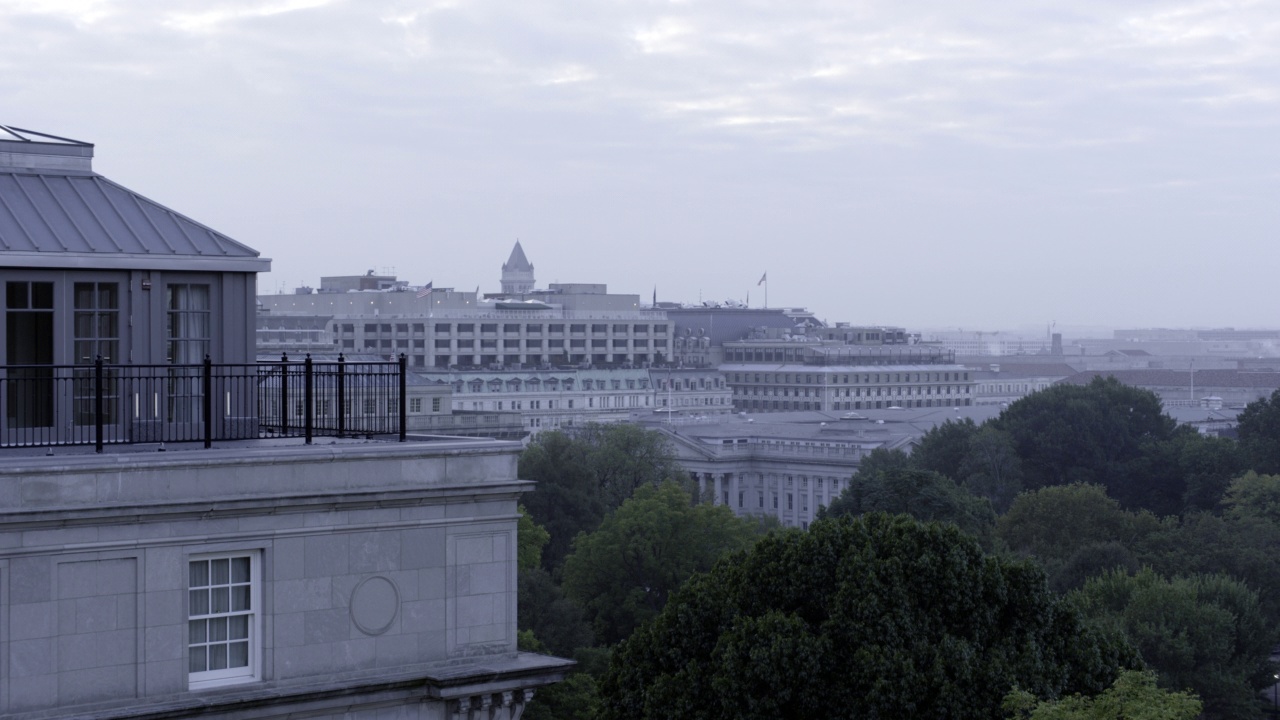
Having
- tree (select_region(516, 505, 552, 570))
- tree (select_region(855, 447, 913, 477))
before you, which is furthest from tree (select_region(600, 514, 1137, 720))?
tree (select_region(855, 447, 913, 477))

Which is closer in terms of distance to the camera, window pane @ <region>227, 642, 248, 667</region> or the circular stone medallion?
window pane @ <region>227, 642, 248, 667</region>

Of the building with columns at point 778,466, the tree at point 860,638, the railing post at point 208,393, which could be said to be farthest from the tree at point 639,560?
the building with columns at point 778,466

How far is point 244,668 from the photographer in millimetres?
20672

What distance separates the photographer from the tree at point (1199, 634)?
224 ft

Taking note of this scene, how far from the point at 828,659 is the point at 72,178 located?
61.6 feet

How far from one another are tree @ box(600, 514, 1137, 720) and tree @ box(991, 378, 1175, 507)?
106 metres

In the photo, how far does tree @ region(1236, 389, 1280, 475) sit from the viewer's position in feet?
436

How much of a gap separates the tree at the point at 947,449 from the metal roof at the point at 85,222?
126 meters

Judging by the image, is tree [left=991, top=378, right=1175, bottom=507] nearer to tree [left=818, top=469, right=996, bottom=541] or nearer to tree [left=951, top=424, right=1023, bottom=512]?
tree [left=951, top=424, right=1023, bottom=512]

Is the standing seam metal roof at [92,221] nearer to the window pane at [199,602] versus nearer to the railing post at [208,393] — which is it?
the railing post at [208,393]

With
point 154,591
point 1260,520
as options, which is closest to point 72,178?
point 154,591

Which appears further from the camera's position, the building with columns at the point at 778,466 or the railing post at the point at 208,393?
the building with columns at the point at 778,466

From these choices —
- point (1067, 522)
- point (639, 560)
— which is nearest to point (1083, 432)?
point (1067, 522)

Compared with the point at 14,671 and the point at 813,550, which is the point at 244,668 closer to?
the point at 14,671
